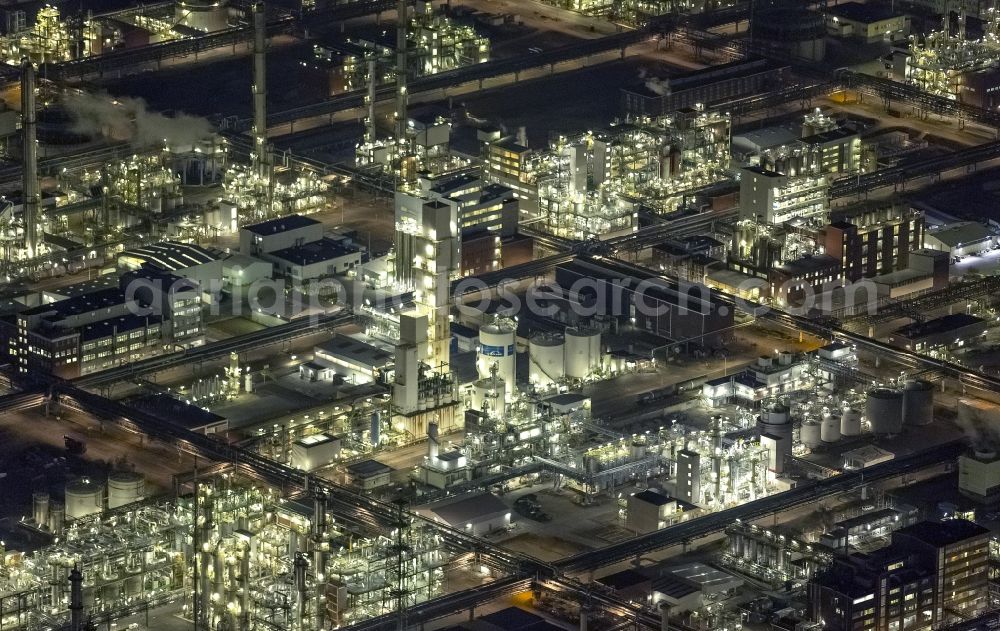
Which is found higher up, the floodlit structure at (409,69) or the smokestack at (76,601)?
the smokestack at (76,601)

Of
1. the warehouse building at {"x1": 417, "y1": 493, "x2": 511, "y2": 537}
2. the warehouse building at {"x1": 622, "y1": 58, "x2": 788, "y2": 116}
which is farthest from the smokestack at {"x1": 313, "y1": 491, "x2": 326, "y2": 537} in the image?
the warehouse building at {"x1": 622, "y1": 58, "x2": 788, "y2": 116}

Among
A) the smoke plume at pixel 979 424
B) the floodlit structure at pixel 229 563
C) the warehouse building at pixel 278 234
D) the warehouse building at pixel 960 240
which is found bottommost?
the warehouse building at pixel 960 240

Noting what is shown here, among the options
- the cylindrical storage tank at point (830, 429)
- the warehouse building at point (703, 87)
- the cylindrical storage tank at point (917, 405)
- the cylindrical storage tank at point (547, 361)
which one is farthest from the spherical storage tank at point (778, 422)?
the warehouse building at point (703, 87)

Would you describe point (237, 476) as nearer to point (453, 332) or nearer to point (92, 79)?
point (453, 332)

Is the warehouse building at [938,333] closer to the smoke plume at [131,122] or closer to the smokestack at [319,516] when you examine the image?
the smokestack at [319,516]

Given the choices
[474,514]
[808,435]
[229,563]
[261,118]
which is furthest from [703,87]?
[229,563]

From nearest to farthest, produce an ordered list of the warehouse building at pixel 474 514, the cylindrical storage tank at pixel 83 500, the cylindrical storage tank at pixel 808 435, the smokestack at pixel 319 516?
the smokestack at pixel 319 516 < the warehouse building at pixel 474 514 < the cylindrical storage tank at pixel 83 500 < the cylindrical storage tank at pixel 808 435

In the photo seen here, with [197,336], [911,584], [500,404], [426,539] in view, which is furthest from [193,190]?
[911,584]

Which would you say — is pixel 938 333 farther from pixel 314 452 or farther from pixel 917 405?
pixel 314 452
